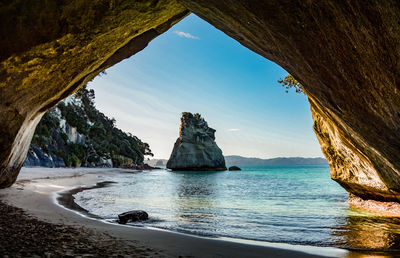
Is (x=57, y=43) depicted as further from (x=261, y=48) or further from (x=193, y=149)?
(x=193, y=149)

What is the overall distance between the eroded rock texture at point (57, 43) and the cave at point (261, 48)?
0.02m

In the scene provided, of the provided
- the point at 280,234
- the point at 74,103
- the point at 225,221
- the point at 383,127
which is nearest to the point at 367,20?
the point at 383,127

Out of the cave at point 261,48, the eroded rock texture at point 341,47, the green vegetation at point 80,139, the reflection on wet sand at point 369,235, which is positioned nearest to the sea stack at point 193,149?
the green vegetation at point 80,139

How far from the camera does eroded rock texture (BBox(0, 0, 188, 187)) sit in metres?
5.25

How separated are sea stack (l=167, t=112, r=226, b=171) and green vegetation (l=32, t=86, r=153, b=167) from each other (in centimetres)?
1737

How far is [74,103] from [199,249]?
6267cm

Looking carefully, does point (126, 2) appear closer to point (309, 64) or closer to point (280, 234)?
point (309, 64)

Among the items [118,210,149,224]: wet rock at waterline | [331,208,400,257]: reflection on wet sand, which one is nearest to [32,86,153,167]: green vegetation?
[118,210,149,224]: wet rock at waterline

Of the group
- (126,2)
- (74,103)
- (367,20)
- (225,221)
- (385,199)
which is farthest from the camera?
(74,103)

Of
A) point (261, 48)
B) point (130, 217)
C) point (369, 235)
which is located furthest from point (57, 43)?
point (369, 235)

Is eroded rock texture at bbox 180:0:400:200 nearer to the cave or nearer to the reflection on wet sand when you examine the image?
the cave

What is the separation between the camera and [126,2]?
5.87 m

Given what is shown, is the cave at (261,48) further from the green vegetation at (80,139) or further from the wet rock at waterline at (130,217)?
the green vegetation at (80,139)

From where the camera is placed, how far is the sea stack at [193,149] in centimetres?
7138
